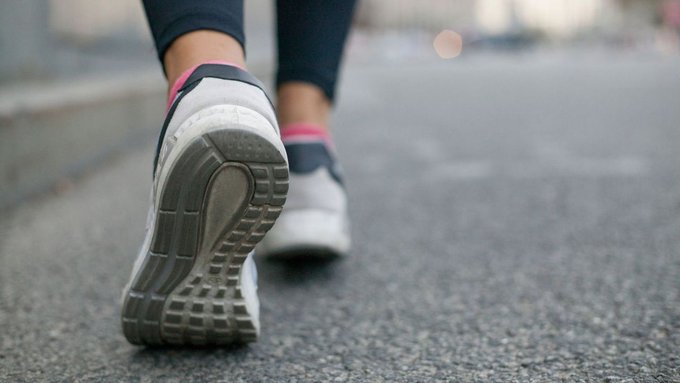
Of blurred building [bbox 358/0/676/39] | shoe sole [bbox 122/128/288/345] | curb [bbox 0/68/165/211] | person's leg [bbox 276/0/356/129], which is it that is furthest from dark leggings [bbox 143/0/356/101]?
blurred building [bbox 358/0/676/39]

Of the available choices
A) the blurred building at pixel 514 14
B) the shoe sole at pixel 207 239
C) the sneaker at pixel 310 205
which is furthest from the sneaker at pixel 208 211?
the blurred building at pixel 514 14

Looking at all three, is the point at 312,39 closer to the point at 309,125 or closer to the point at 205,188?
the point at 309,125

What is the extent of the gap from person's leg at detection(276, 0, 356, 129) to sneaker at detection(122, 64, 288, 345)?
380mm

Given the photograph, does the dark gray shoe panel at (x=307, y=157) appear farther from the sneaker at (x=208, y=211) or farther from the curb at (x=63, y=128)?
the curb at (x=63, y=128)

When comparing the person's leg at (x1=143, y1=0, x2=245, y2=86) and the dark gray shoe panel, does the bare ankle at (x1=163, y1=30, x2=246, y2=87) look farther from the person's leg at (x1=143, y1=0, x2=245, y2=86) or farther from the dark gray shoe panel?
the dark gray shoe panel

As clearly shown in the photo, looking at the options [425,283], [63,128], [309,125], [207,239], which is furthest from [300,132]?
[63,128]

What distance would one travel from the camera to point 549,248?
134 cm

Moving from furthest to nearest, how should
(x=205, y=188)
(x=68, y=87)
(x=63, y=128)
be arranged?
(x=68, y=87) → (x=63, y=128) → (x=205, y=188)

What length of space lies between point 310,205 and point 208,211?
0.39 metres

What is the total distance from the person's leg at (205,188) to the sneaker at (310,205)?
0.25 meters

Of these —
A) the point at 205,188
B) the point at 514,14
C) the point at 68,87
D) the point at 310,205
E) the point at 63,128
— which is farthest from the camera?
the point at 514,14

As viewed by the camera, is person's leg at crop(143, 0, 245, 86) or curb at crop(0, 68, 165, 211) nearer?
person's leg at crop(143, 0, 245, 86)

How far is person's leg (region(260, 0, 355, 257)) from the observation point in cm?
112

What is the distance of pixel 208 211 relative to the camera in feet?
2.50
